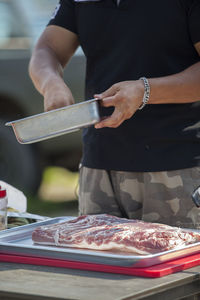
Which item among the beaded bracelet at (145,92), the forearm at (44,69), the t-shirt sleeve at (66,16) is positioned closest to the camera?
the beaded bracelet at (145,92)

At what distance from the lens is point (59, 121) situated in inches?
92.3

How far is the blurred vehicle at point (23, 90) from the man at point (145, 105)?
12.1ft

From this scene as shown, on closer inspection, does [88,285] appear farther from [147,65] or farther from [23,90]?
[23,90]

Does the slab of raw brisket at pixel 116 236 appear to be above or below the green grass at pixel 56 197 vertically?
above

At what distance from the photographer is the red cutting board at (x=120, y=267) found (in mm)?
2076

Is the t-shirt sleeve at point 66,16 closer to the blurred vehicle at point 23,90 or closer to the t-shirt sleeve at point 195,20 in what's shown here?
the t-shirt sleeve at point 195,20

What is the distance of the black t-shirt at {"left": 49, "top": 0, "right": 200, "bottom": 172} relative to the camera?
109 inches

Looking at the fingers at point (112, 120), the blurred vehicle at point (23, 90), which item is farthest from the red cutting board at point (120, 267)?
the blurred vehicle at point (23, 90)

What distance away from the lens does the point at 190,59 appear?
111 inches

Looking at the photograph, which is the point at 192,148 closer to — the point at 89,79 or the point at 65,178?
the point at 89,79

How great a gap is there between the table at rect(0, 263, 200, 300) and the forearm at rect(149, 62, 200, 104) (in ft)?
2.37

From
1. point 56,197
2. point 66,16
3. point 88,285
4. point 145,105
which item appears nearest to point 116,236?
point 88,285

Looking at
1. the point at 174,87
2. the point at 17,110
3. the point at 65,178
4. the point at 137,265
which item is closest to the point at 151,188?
the point at 174,87

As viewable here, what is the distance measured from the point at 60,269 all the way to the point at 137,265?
0.72 ft
